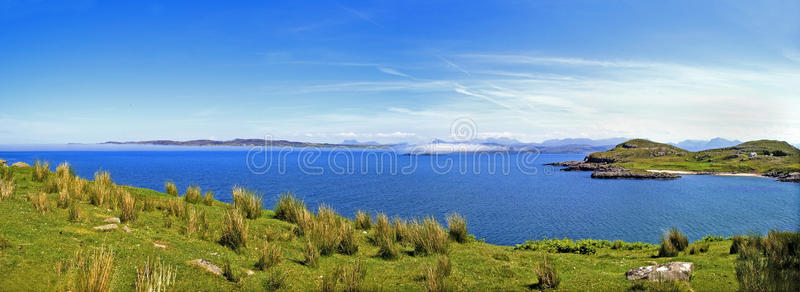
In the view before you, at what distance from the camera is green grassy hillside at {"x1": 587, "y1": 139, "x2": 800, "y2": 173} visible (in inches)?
3905

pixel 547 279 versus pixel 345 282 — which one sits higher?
pixel 345 282

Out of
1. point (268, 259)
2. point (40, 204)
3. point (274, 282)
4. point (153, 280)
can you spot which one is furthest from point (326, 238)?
point (40, 204)

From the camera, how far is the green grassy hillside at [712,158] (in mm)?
99188

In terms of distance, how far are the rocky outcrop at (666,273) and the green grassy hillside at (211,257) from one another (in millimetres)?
306

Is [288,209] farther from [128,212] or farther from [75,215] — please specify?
[75,215]

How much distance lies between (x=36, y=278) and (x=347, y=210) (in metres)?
31.4

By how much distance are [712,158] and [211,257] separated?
156 m

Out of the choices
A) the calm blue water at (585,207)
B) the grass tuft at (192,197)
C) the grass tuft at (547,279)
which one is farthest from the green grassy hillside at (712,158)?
the grass tuft at (192,197)

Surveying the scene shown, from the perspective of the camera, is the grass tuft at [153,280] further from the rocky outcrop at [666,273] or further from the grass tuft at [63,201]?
the rocky outcrop at [666,273]

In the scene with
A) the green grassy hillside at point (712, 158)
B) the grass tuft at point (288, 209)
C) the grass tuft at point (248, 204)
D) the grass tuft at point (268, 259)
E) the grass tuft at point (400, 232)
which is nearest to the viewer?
the grass tuft at point (268, 259)

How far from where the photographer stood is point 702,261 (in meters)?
11.6

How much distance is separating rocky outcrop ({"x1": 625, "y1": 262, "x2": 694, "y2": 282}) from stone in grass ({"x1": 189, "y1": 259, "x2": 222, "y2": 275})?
10.4 metres

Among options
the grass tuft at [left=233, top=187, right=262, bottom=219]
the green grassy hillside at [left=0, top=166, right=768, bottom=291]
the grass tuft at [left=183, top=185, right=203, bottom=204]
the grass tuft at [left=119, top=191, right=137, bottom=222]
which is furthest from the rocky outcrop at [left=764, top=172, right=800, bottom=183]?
the grass tuft at [left=119, top=191, right=137, bottom=222]

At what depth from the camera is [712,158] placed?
401 feet
